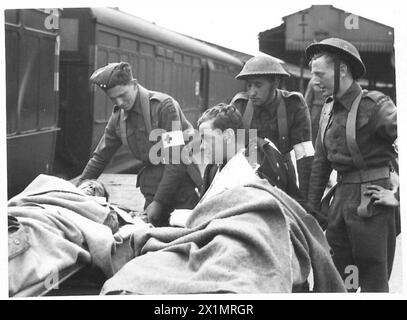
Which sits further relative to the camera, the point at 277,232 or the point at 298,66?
the point at 298,66

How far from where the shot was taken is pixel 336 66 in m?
2.50

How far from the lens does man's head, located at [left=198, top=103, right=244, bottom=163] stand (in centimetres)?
233

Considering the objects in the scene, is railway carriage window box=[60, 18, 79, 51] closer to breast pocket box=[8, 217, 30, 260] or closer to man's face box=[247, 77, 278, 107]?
man's face box=[247, 77, 278, 107]

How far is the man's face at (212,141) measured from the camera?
233 centimetres

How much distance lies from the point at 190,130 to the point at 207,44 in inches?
18.0

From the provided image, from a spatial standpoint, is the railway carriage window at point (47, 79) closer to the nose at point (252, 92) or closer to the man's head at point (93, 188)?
the man's head at point (93, 188)

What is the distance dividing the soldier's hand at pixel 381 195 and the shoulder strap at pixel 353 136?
9 centimetres

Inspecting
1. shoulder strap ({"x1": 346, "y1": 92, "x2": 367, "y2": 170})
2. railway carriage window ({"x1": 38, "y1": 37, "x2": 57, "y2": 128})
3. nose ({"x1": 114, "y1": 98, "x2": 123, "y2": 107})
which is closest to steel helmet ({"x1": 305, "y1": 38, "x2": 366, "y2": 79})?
shoulder strap ({"x1": 346, "y1": 92, "x2": 367, "y2": 170})

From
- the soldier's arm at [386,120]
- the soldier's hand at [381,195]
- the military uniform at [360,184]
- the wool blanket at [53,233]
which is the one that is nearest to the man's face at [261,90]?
the military uniform at [360,184]

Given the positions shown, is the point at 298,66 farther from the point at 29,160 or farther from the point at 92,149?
the point at 29,160

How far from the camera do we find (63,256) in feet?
7.09
